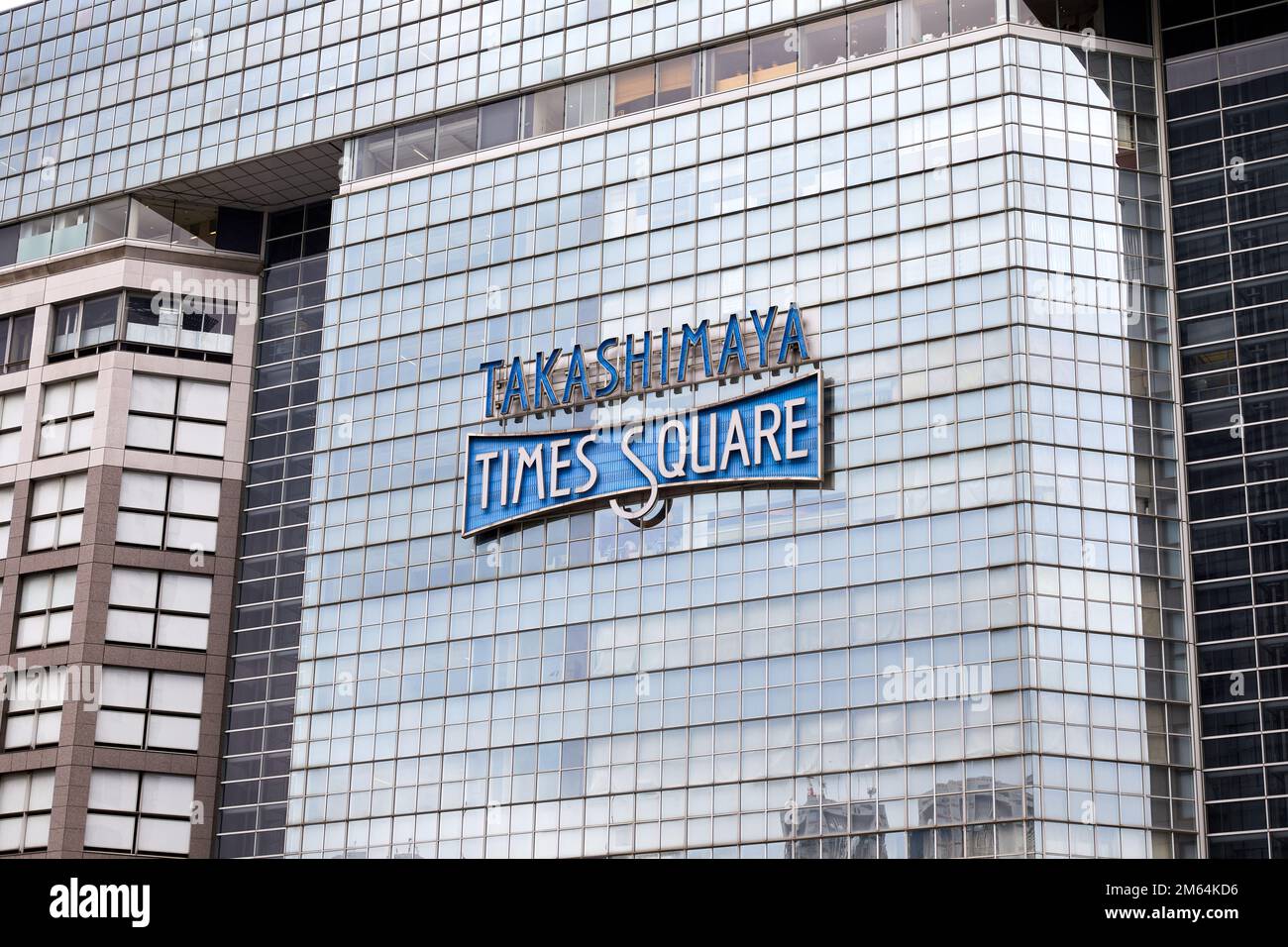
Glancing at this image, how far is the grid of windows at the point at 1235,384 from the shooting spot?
68.7 metres

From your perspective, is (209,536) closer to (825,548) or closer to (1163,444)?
(825,548)

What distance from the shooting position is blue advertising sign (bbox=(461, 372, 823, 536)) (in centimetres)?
7594

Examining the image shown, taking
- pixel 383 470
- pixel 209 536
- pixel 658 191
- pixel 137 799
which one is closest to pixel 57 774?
pixel 137 799

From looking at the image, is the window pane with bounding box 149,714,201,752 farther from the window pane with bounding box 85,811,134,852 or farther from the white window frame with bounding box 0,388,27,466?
the white window frame with bounding box 0,388,27,466

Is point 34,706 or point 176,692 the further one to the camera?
point 176,692

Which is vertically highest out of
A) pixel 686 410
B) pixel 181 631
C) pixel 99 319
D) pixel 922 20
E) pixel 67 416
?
pixel 922 20

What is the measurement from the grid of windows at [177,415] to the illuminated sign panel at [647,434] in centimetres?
→ 1879

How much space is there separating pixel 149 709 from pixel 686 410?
32.3 meters

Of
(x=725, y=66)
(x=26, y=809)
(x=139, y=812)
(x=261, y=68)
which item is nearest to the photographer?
(x=725, y=66)

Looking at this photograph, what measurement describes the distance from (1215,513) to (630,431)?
2421cm

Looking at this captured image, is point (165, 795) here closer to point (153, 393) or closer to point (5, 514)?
point (5, 514)

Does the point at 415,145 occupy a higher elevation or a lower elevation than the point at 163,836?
higher

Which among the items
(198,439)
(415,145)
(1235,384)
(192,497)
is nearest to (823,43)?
(415,145)

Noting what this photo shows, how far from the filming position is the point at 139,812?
90000 millimetres
